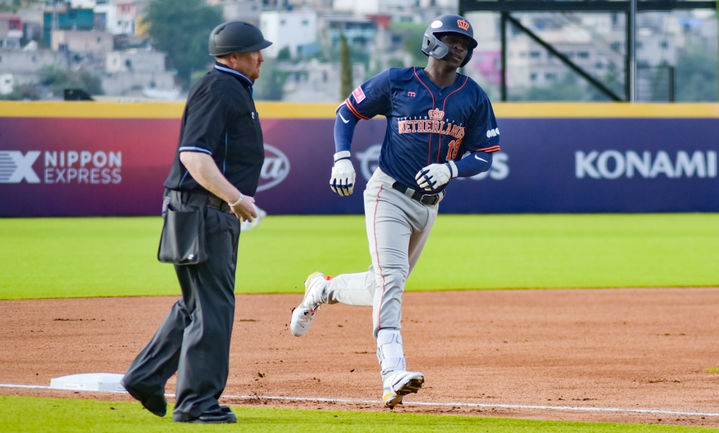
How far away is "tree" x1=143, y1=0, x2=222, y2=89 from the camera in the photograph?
2803cm

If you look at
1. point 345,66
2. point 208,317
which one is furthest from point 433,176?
point 345,66

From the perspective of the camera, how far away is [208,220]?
17.0 feet

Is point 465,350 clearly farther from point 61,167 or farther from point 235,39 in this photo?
point 61,167

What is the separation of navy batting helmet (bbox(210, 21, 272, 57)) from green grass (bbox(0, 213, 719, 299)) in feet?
20.9

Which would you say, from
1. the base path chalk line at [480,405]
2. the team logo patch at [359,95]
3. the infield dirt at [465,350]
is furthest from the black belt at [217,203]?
the team logo patch at [359,95]

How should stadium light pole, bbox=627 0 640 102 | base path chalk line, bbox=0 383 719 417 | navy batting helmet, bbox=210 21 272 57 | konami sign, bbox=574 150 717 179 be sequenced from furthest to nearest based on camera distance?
stadium light pole, bbox=627 0 640 102 < konami sign, bbox=574 150 717 179 < base path chalk line, bbox=0 383 719 417 < navy batting helmet, bbox=210 21 272 57

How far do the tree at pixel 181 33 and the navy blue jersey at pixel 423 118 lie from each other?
70.2ft

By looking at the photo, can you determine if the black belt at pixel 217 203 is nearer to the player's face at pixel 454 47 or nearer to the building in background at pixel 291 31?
the player's face at pixel 454 47

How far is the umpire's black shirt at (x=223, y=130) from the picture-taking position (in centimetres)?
511

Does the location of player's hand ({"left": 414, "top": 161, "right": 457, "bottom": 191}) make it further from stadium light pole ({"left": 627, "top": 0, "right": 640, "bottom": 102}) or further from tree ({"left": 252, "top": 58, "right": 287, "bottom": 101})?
tree ({"left": 252, "top": 58, "right": 287, "bottom": 101})

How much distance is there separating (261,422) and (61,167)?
16076 mm

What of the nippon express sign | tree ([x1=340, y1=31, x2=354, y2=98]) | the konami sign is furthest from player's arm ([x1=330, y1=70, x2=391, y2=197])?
tree ([x1=340, y1=31, x2=354, y2=98])

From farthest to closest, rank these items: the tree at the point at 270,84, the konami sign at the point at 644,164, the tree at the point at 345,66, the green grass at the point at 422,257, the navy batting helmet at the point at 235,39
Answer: the tree at the point at 270,84 → the tree at the point at 345,66 → the konami sign at the point at 644,164 → the green grass at the point at 422,257 → the navy batting helmet at the point at 235,39

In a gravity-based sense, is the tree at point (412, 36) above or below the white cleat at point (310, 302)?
above
